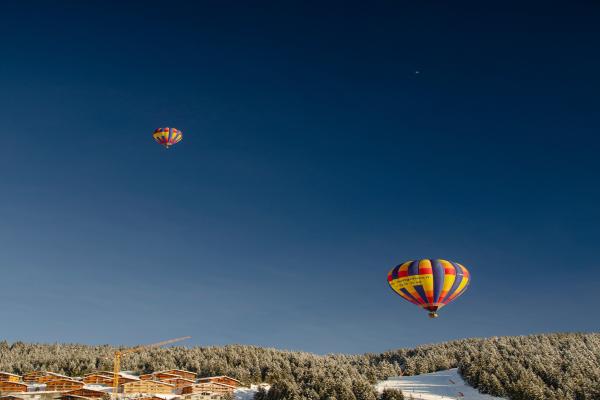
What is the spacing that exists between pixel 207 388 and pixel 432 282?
5533 centimetres

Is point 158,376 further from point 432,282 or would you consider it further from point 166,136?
point 432,282

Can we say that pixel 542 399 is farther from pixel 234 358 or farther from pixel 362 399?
pixel 234 358

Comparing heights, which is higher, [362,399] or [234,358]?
[234,358]

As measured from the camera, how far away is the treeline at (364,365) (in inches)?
3546

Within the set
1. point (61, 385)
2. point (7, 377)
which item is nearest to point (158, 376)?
point (61, 385)

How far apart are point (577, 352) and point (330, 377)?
209ft

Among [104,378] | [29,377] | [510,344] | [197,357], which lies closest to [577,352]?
[510,344]

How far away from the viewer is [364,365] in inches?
5157

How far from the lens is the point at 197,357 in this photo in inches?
5536

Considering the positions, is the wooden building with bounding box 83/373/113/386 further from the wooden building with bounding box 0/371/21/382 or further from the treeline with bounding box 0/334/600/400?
the treeline with bounding box 0/334/600/400

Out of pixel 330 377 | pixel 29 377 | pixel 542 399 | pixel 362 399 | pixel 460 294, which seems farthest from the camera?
pixel 29 377

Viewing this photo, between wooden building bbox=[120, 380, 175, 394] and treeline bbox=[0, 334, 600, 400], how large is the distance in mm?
18569

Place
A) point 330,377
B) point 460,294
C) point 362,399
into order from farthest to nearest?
point 330,377, point 362,399, point 460,294

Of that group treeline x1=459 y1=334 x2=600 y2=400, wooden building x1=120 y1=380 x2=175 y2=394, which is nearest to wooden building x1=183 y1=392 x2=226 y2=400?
wooden building x1=120 y1=380 x2=175 y2=394
